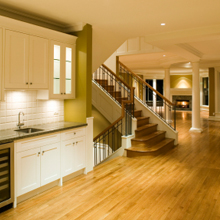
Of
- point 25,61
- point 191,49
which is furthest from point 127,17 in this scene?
point 191,49

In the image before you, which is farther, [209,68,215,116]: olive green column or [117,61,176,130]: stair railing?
[209,68,215,116]: olive green column

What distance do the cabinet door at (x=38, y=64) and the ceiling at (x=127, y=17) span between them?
53 cm

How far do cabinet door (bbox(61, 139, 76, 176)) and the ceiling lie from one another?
2213mm

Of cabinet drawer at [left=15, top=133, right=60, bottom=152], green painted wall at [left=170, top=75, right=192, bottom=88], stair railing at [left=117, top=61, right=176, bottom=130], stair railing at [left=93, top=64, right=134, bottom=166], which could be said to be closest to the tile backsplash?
cabinet drawer at [left=15, top=133, right=60, bottom=152]

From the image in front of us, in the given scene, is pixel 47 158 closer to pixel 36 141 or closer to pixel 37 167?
pixel 37 167

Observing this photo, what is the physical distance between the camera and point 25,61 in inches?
155

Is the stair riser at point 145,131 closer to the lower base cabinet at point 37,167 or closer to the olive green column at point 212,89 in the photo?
the lower base cabinet at point 37,167

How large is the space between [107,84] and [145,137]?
90.1 inches

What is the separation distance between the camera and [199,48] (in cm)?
845

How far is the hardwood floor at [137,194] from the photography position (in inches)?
131

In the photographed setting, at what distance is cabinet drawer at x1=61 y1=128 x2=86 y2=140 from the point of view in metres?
4.31

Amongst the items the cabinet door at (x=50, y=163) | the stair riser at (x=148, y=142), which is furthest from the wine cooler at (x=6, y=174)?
the stair riser at (x=148, y=142)

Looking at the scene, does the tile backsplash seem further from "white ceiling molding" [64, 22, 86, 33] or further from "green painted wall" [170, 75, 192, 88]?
"green painted wall" [170, 75, 192, 88]

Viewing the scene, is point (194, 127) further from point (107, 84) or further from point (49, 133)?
point (49, 133)
